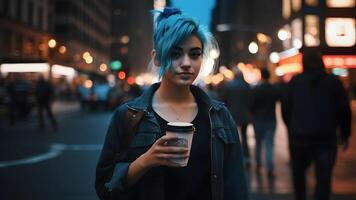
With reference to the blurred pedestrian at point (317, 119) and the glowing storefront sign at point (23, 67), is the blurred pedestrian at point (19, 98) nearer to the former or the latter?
the glowing storefront sign at point (23, 67)

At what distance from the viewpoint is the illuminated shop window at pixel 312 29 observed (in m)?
49.5

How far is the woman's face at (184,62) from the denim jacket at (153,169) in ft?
0.64

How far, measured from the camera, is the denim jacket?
2.25 metres

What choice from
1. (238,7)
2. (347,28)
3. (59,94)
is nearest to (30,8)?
(59,94)

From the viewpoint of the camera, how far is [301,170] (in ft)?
17.2

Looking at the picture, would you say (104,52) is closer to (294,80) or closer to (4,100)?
(4,100)

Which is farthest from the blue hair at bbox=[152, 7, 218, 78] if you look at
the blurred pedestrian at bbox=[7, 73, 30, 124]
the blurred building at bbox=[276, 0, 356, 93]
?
the blurred building at bbox=[276, 0, 356, 93]

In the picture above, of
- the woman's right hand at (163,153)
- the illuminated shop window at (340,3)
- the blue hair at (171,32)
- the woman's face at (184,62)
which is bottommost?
the woman's right hand at (163,153)

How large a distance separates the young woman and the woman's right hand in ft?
0.05

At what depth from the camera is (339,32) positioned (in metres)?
49.8

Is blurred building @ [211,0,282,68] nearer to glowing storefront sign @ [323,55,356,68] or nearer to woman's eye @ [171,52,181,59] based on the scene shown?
glowing storefront sign @ [323,55,356,68]

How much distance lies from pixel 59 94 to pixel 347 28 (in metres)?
30.0

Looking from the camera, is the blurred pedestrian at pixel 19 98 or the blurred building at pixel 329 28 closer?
the blurred pedestrian at pixel 19 98

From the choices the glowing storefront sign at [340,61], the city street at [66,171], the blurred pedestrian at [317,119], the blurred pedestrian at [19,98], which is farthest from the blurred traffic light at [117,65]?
the glowing storefront sign at [340,61]
